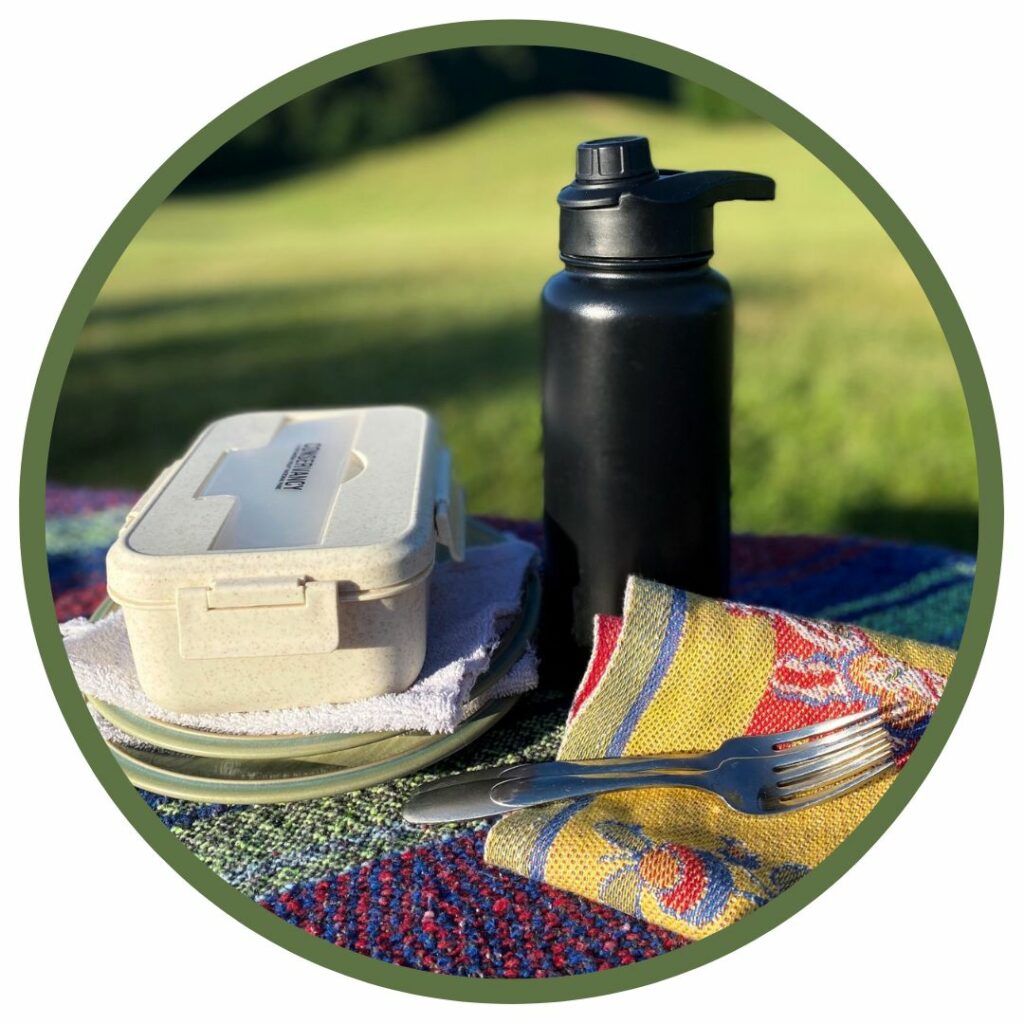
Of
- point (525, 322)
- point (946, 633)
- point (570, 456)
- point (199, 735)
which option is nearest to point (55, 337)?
point (199, 735)

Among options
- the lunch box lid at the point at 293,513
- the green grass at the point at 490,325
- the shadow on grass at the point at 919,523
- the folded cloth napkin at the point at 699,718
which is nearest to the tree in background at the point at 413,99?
the green grass at the point at 490,325

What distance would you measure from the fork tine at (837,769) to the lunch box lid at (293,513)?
0.32 m

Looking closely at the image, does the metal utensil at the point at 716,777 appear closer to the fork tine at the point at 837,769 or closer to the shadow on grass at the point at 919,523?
the fork tine at the point at 837,769

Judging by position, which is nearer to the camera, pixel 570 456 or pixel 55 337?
pixel 55 337

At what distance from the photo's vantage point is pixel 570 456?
1.02 m

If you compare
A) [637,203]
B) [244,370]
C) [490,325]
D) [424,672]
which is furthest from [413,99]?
[424,672]

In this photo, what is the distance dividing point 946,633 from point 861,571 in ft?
0.54

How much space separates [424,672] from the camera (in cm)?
94

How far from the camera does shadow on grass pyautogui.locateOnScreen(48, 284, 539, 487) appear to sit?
3.23 m

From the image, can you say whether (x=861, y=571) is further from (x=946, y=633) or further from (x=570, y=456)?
(x=570, y=456)

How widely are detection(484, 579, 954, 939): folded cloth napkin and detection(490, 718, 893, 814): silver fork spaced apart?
0.01m

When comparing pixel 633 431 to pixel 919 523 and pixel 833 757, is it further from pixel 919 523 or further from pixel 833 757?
pixel 919 523

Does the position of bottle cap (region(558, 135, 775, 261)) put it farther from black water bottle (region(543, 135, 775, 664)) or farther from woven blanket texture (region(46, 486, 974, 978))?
woven blanket texture (region(46, 486, 974, 978))

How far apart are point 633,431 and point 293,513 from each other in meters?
0.29
